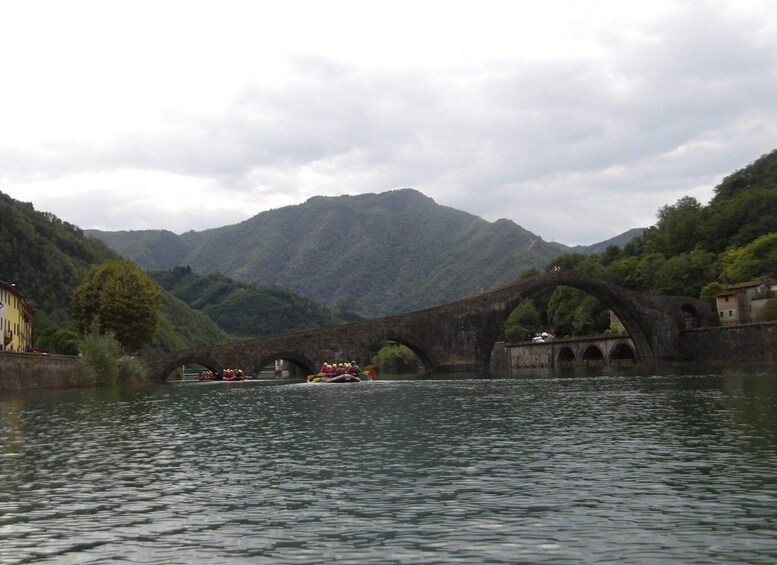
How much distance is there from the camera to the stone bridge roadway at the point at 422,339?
239ft

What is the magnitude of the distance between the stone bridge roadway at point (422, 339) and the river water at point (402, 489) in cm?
4492

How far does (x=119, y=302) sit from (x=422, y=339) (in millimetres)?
28799

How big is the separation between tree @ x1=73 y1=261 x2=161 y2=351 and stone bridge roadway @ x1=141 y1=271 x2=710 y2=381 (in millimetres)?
3307

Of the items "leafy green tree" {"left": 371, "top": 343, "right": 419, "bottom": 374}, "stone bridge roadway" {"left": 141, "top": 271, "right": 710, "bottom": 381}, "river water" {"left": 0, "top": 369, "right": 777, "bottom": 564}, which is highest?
"stone bridge roadway" {"left": 141, "top": 271, "right": 710, "bottom": 381}

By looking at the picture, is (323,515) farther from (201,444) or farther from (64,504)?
(201,444)

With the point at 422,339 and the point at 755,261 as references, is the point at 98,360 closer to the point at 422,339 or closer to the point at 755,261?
the point at 422,339

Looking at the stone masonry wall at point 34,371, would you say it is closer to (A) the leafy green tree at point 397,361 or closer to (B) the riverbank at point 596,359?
(B) the riverbank at point 596,359

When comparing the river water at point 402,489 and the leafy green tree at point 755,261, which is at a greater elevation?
the leafy green tree at point 755,261

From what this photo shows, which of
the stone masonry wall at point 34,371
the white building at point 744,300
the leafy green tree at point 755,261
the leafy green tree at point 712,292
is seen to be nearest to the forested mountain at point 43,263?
the stone masonry wall at point 34,371

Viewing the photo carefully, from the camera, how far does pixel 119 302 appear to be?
69.1m

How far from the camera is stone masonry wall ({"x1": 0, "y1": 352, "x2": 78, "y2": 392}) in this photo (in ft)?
160

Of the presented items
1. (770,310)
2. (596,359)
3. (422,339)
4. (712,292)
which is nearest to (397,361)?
(596,359)

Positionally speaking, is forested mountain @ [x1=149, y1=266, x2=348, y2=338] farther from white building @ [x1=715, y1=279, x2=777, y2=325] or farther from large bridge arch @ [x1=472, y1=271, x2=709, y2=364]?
white building @ [x1=715, y1=279, x2=777, y2=325]

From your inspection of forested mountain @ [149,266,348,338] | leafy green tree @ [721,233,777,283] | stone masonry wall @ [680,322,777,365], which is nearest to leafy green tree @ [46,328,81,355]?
stone masonry wall @ [680,322,777,365]
